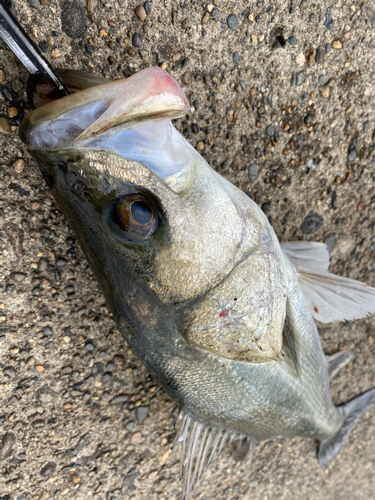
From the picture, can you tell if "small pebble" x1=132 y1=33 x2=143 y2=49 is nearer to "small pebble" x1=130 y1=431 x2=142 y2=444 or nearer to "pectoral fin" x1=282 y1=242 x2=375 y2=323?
"pectoral fin" x1=282 y1=242 x2=375 y2=323

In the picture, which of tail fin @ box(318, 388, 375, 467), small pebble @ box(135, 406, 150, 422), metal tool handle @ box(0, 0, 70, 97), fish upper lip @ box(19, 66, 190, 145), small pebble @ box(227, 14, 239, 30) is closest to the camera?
fish upper lip @ box(19, 66, 190, 145)

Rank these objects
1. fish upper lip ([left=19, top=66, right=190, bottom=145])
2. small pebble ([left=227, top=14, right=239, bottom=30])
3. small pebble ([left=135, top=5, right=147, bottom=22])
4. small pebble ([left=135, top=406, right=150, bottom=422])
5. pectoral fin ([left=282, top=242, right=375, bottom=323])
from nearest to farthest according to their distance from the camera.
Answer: fish upper lip ([left=19, top=66, right=190, bottom=145]), small pebble ([left=135, top=5, right=147, bottom=22]), small pebble ([left=227, top=14, right=239, bottom=30]), pectoral fin ([left=282, top=242, right=375, bottom=323]), small pebble ([left=135, top=406, right=150, bottom=422])

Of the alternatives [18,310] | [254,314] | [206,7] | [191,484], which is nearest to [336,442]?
[191,484]

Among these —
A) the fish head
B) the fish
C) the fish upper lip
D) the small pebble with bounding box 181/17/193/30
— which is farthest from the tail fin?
the small pebble with bounding box 181/17/193/30

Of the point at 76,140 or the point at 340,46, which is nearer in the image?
the point at 76,140

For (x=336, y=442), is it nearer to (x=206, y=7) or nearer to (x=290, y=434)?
(x=290, y=434)

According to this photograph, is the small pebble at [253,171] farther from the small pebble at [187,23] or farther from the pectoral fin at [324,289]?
the small pebble at [187,23]

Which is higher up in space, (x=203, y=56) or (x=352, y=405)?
(x=203, y=56)
